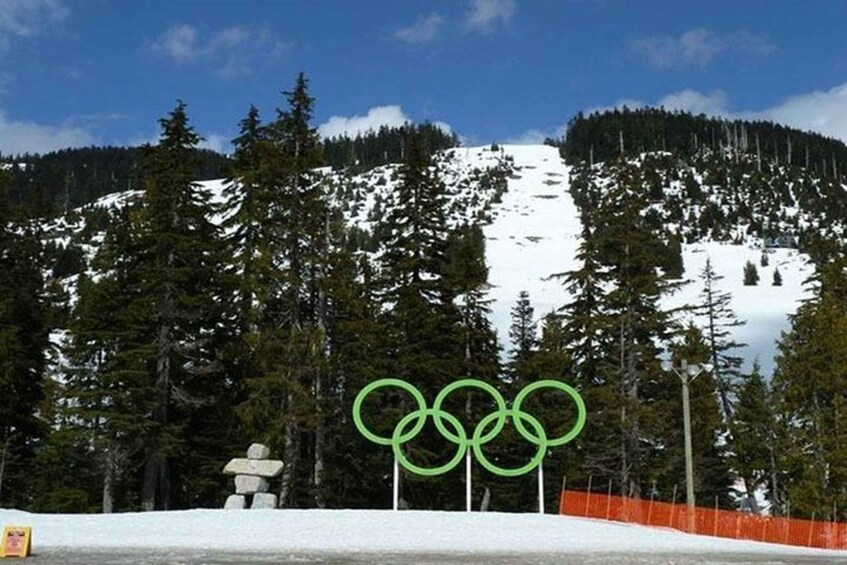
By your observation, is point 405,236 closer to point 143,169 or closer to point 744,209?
point 143,169

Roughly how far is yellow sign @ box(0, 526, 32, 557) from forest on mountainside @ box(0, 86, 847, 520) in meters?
14.6

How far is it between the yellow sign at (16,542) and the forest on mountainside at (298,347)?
48.0 feet

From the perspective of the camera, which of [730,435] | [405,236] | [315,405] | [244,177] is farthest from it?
[730,435]

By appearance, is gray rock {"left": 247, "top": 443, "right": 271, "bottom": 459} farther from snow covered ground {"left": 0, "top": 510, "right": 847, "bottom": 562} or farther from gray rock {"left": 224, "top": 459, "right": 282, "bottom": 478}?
snow covered ground {"left": 0, "top": 510, "right": 847, "bottom": 562}

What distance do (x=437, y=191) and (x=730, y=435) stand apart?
20732 millimetres

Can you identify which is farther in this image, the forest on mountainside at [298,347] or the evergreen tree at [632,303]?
the evergreen tree at [632,303]

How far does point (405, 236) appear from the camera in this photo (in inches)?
1468

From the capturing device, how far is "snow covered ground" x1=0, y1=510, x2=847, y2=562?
18.8 metres

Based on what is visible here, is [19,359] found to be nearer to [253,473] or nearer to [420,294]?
[253,473]

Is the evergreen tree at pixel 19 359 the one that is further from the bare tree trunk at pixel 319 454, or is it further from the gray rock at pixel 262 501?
the gray rock at pixel 262 501

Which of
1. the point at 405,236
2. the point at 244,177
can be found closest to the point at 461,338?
Result: the point at 405,236

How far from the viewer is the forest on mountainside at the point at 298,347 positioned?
32.2 m

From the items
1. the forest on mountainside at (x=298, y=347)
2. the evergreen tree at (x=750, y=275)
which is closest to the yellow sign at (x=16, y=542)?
the forest on mountainside at (x=298, y=347)

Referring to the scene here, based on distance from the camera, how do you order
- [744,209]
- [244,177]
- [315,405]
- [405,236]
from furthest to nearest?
[744,209] → [405,236] → [244,177] → [315,405]
